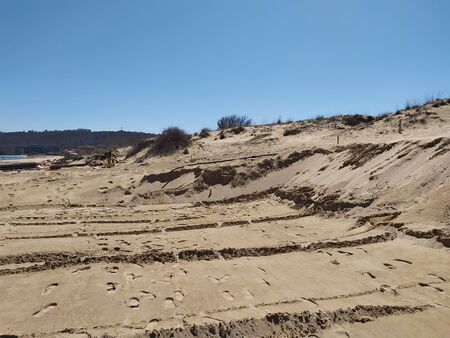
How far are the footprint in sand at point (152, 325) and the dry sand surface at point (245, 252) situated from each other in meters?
0.02

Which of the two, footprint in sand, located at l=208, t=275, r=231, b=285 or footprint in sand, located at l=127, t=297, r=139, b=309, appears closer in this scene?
footprint in sand, located at l=127, t=297, r=139, b=309

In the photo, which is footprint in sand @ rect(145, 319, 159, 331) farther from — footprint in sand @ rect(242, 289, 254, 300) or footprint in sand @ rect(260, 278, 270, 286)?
footprint in sand @ rect(260, 278, 270, 286)

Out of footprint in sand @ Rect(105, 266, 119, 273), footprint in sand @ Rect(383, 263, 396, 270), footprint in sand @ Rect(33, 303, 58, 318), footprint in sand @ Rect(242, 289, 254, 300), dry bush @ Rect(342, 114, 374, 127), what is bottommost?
footprint in sand @ Rect(33, 303, 58, 318)

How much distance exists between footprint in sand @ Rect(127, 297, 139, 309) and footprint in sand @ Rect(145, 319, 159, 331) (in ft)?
1.22

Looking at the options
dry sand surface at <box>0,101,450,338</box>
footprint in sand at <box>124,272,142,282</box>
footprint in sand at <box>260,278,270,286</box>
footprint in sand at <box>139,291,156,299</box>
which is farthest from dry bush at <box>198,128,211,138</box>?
footprint in sand at <box>139,291,156,299</box>

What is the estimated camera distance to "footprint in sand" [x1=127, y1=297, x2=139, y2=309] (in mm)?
4086

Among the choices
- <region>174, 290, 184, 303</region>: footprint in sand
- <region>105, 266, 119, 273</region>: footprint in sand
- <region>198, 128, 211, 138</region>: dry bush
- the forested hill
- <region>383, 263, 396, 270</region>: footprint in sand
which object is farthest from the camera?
the forested hill

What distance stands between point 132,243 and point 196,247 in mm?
1093

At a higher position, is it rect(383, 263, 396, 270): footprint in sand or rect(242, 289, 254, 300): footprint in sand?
rect(383, 263, 396, 270): footprint in sand

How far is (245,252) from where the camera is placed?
595 cm

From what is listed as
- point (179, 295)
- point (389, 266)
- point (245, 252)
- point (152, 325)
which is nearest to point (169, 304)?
point (179, 295)

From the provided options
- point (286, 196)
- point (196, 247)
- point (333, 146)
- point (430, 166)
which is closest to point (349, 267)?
point (196, 247)

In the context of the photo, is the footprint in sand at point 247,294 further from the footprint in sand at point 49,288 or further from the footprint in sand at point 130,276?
the footprint in sand at point 49,288

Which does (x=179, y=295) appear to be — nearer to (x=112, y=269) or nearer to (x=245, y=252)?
(x=112, y=269)
